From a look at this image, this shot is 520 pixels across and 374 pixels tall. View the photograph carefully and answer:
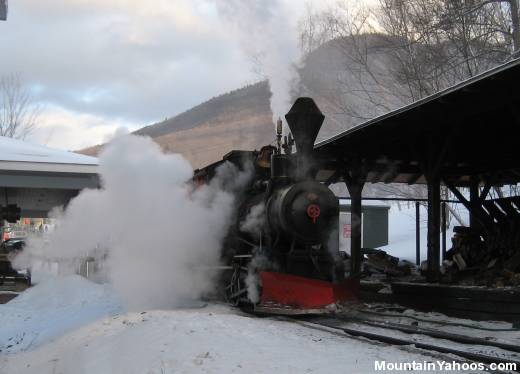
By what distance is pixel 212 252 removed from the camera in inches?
441

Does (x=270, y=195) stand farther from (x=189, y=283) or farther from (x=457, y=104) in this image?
(x=457, y=104)

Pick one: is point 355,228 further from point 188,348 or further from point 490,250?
point 188,348

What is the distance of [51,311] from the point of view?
44.6 ft

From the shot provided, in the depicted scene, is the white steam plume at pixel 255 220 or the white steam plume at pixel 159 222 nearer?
the white steam plume at pixel 255 220

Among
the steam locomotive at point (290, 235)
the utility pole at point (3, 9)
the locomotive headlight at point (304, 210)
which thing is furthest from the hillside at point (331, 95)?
the utility pole at point (3, 9)

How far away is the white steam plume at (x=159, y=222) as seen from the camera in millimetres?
10742

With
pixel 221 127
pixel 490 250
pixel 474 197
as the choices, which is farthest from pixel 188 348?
pixel 221 127

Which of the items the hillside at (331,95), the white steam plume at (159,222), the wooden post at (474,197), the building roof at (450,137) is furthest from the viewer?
the hillside at (331,95)

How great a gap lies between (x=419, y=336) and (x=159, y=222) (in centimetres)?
522

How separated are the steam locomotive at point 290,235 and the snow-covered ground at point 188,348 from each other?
0.60 metres

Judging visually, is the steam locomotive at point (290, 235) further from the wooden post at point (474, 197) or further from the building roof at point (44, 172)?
the building roof at point (44, 172)

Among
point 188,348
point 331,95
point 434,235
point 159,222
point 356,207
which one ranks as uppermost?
point 331,95

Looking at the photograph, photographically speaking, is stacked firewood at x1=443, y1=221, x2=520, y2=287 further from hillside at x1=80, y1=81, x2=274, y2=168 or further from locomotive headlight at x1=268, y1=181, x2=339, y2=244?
hillside at x1=80, y1=81, x2=274, y2=168

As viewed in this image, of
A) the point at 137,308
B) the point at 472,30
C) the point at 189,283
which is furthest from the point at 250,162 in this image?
the point at 472,30
